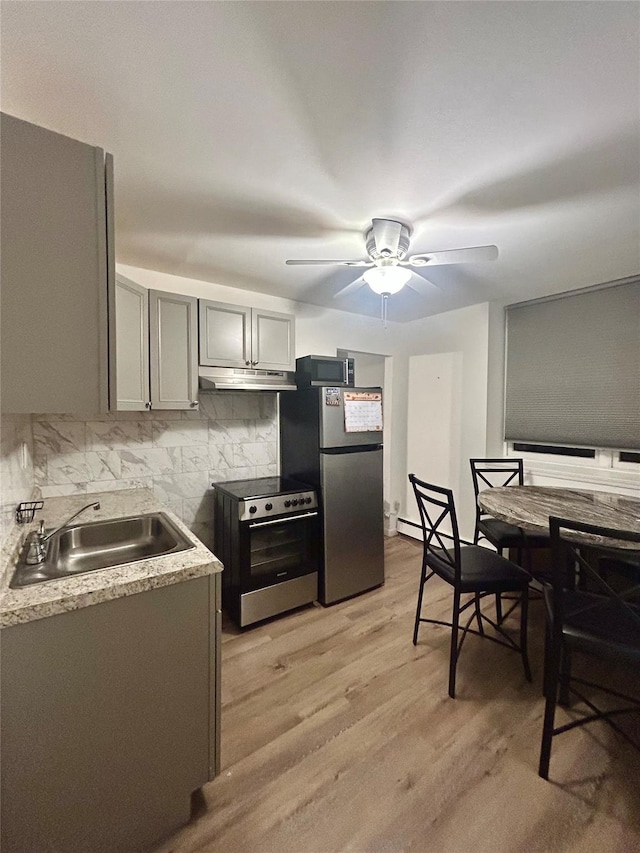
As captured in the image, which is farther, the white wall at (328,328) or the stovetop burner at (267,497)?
the white wall at (328,328)

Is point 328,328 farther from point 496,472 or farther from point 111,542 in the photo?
point 111,542

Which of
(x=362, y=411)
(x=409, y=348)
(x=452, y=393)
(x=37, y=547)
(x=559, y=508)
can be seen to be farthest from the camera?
(x=409, y=348)

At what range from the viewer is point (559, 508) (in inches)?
77.4

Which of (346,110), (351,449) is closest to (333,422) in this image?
(351,449)

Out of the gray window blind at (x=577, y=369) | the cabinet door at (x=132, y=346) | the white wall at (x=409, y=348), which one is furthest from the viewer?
the white wall at (x=409, y=348)

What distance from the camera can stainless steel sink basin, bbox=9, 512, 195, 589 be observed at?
5.03ft

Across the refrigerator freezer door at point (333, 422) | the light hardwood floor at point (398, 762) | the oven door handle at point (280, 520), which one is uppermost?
the refrigerator freezer door at point (333, 422)

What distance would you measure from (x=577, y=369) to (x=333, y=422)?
2.01 m

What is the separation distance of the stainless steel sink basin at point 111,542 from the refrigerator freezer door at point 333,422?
1.23 meters

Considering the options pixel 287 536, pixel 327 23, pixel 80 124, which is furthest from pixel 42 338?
pixel 287 536

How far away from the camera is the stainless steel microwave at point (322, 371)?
2670 millimetres

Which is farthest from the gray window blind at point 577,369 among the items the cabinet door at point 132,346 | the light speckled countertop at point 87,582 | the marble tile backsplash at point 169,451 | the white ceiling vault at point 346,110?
the cabinet door at point 132,346

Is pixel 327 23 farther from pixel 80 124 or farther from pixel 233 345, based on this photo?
pixel 233 345

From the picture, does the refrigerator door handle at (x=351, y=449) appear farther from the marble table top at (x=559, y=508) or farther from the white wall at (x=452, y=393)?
the white wall at (x=452, y=393)
